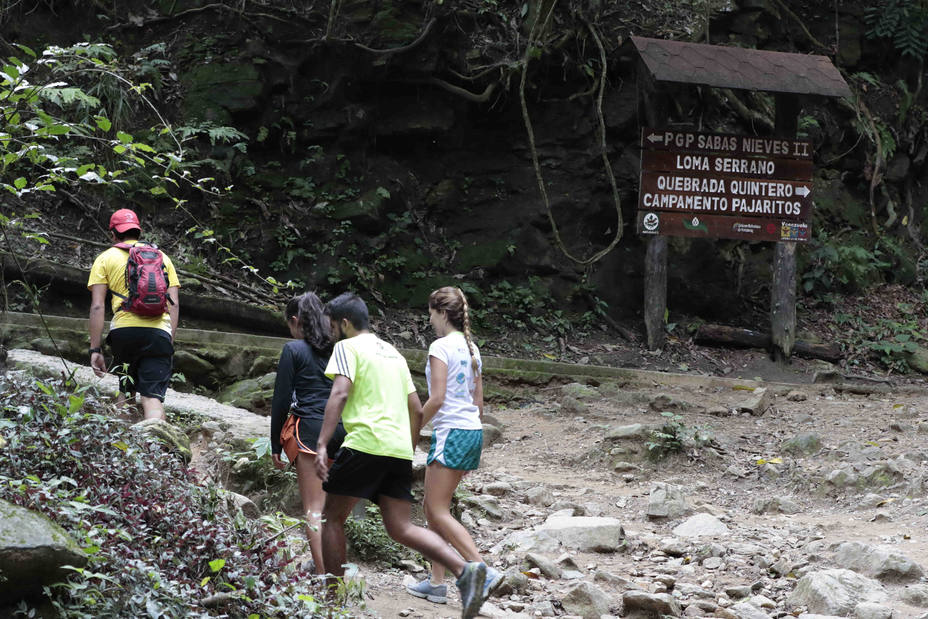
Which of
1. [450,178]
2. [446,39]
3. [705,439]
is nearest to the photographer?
[705,439]

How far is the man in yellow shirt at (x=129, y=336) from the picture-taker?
19.2ft

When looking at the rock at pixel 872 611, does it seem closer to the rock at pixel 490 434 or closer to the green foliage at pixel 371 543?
the green foliage at pixel 371 543

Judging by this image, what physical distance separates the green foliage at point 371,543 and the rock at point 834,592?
220 cm

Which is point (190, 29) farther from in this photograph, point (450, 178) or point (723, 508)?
point (723, 508)

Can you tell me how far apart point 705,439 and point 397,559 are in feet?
12.6

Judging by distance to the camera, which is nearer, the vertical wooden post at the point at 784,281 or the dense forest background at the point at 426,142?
the vertical wooden post at the point at 784,281

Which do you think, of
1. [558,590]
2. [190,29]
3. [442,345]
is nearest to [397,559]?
[558,590]

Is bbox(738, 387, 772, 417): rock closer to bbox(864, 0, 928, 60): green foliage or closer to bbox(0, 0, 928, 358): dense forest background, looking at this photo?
bbox(0, 0, 928, 358): dense forest background

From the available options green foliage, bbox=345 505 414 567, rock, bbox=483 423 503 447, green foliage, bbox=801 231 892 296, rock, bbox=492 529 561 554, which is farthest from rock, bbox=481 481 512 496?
green foliage, bbox=801 231 892 296

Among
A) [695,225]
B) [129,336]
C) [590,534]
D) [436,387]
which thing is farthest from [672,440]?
[129,336]

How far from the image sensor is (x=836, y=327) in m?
13.8

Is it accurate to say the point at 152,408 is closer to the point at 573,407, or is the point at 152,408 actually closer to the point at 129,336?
the point at 129,336

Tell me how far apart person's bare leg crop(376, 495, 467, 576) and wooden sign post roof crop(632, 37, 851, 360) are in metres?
7.99

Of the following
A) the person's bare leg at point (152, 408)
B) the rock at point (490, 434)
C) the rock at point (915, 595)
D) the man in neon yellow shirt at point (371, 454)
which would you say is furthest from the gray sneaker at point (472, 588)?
the rock at point (490, 434)
